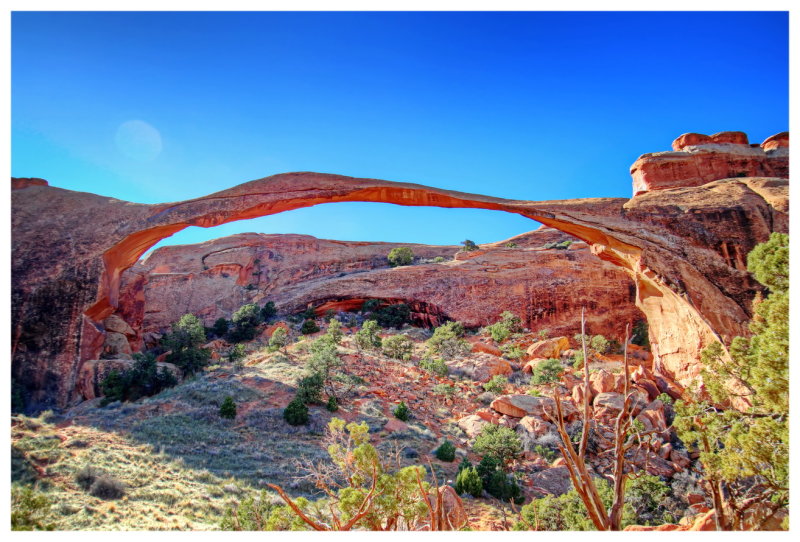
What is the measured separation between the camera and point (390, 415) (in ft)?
42.5

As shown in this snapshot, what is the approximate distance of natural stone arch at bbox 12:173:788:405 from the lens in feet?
34.6

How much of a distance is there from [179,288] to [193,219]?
2419 centimetres

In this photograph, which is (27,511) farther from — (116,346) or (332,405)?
(116,346)

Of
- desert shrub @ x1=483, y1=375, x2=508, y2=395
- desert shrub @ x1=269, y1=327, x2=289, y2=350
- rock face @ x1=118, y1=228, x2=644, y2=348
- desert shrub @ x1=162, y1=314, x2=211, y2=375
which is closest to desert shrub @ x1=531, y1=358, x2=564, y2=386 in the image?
desert shrub @ x1=483, y1=375, x2=508, y2=395

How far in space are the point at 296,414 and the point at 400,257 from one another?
2470 cm

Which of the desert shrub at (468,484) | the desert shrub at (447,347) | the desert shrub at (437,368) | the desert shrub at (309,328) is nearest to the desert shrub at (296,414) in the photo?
the desert shrub at (468,484)

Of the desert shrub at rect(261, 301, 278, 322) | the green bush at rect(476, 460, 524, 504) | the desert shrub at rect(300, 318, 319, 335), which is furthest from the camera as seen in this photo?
the desert shrub at rect(261, 301, 278, 322)

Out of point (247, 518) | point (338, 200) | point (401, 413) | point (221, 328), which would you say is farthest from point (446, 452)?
point (221, 328)

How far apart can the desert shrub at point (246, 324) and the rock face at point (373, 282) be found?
2.96 meters

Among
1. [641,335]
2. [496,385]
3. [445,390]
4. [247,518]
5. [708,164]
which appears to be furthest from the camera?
[641,335]

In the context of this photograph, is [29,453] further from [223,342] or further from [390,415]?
[223,342]

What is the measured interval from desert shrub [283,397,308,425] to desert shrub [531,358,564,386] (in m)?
9.00

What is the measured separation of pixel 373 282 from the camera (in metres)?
31.9

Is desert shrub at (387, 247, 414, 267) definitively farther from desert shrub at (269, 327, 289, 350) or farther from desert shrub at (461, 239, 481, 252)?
desert shrub at (269, 327, 289, 350)
